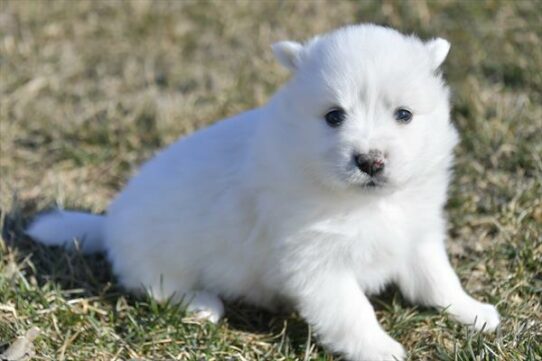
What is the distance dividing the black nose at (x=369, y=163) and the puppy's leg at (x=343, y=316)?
606 millimetres

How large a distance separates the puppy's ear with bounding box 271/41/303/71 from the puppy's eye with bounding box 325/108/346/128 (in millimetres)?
355

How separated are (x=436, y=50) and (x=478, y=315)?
1.27m

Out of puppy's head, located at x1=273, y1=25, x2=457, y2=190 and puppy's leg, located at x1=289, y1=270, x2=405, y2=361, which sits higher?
puppy's head, located at x1=273, y1=25, x2=457, y2=190

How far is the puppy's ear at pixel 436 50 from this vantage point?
414cm

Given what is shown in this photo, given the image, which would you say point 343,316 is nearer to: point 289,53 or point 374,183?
point 374,183

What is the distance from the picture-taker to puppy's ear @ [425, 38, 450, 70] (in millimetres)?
4145

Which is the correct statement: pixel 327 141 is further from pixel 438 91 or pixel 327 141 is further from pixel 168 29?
pixel 168 29

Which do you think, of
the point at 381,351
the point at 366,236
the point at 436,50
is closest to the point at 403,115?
the point at 436,50

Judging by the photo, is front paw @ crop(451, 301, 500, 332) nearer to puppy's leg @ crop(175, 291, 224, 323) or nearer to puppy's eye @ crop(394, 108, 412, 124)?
puppy's eye @ crop(394, 108, 412, 124)

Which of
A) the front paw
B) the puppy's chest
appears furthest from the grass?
the puppy's chest

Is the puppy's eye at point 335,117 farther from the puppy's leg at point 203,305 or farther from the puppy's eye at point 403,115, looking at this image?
the puppy's leg at point 203,305

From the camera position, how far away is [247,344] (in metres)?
4.41

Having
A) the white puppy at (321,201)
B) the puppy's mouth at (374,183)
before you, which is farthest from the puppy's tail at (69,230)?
the puppy's mouth at (374,183)

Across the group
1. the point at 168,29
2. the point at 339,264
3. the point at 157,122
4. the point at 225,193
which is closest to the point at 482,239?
the point at 339,264
